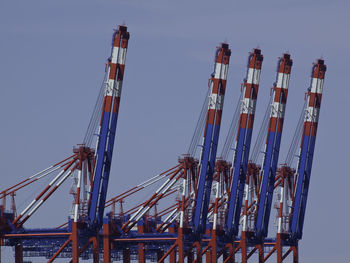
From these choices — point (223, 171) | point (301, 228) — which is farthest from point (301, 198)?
point (223, 171)

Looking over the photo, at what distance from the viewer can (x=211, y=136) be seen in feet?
443

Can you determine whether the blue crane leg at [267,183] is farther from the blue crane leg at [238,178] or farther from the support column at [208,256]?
the support column at [208,256]

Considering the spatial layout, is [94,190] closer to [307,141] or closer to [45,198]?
[45,198]

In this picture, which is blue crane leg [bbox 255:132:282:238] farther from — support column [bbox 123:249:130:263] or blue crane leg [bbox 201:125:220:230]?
support column [bbox 123:249:130:263]

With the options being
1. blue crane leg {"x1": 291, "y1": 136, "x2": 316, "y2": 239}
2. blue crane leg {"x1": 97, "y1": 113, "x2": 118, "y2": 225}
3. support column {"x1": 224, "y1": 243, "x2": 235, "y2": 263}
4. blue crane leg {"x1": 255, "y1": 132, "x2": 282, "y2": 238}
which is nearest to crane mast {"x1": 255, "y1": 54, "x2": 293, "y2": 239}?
blue crane leg {"x1": 255, "y1": 132, "x2": 282, "y2": 238}

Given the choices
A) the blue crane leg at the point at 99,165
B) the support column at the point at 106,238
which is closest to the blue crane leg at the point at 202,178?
the support column at the point at 106,238

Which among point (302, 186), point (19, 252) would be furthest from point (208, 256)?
point (19, 252)

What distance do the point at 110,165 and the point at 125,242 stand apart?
11806mm

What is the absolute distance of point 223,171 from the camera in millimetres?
142750

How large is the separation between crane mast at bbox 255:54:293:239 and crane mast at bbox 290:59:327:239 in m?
4.94

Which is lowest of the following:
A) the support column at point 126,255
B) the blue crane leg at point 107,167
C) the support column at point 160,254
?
the support column at point 126,255

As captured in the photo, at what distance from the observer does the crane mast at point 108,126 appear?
126 meters

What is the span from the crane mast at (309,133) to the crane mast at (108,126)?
30.0 metres

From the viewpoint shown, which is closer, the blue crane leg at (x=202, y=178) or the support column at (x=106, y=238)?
the support column at (x=106, y=238)
